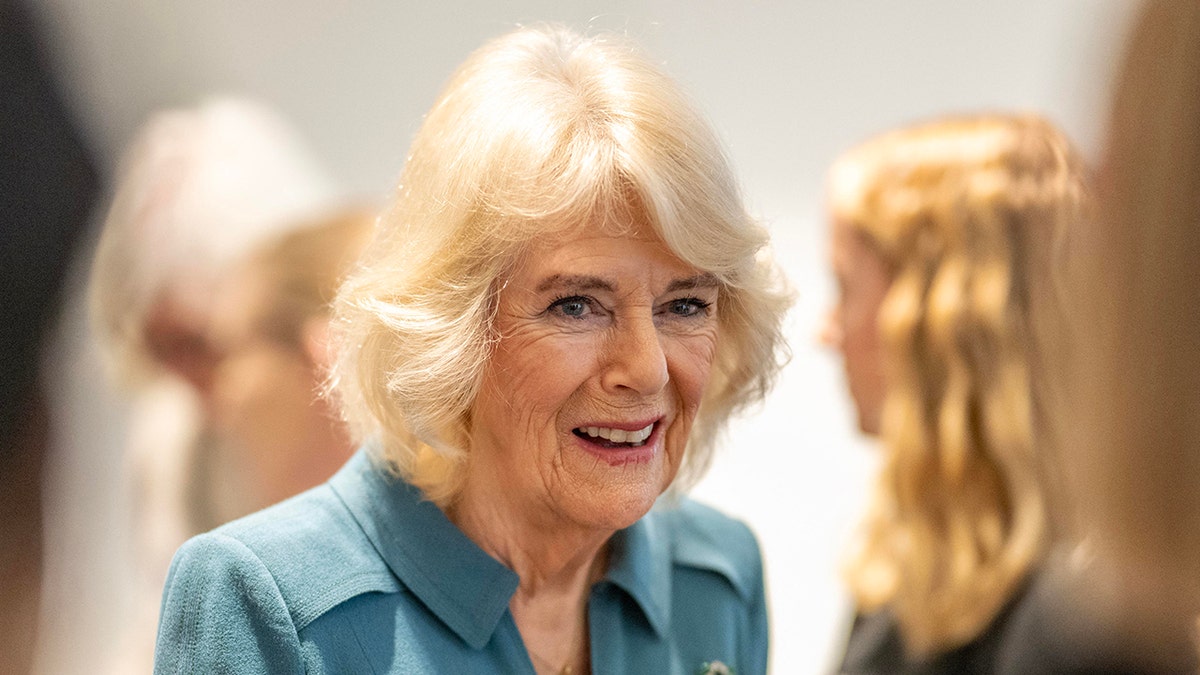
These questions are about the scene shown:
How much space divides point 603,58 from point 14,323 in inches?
86.3

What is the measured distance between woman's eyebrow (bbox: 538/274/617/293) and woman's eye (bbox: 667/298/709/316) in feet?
0.41

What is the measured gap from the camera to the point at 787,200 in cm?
410

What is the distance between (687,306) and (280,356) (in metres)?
1.66

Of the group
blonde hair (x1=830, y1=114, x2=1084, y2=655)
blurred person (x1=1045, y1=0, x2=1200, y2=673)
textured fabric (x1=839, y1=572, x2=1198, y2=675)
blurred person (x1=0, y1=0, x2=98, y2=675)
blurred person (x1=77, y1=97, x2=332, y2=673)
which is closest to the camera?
blurred person (x1=1045, y1=0, x2=1200, y2=673)

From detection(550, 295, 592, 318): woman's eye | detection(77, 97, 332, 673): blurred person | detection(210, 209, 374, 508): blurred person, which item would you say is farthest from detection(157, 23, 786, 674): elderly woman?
detection(77, 97, 332, 673): blurred person

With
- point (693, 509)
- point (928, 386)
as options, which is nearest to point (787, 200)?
point (928, 386)

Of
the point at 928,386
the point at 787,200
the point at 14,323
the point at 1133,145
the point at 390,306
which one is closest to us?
the point at 1133,145

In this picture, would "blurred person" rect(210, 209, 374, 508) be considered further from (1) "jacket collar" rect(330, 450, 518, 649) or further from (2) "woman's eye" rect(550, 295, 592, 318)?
(2) "woman's eye" rect(550, 295, 592, 318)

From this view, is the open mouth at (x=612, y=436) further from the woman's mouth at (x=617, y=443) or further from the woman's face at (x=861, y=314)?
the woman's face at (x=861, y=314)

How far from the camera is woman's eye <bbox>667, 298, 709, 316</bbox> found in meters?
1.74

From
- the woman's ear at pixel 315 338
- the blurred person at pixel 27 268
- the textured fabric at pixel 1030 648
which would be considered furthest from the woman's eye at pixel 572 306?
the blurred person at pixel 27 268

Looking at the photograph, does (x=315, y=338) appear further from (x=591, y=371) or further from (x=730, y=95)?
(x=730, y=95)

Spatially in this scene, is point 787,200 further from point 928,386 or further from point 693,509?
point 693,509

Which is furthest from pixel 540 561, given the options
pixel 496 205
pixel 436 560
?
pixel 496 205
